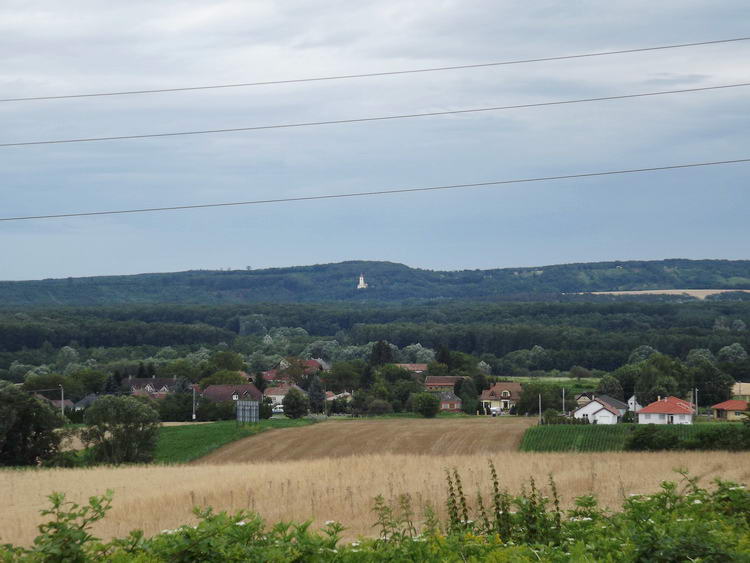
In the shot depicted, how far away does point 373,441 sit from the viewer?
178ft

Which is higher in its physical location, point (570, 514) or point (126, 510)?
point (570, 514)

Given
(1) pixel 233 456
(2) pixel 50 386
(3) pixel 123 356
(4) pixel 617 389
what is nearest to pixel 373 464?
(1) pixel 233 456

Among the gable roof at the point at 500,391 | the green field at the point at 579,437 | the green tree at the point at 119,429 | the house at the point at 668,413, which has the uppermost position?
the green tree at the point at 119,429

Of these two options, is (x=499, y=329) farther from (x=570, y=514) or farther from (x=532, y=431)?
(x=570, y=514)

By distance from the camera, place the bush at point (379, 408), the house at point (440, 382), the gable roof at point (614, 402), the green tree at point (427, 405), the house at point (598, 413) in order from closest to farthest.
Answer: the house at point (598, 413) < the green tree at point (427, 405) < the gable roof at point (614, 402) < the bush at point (379, 408) < the house at point (440, 382)

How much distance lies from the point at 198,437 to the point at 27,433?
13.3 m

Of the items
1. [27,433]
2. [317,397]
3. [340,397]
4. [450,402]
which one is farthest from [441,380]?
[27,433]

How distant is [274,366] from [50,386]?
4703cm

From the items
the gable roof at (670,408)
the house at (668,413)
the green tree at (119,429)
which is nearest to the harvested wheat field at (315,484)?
the green tree at (119,429)

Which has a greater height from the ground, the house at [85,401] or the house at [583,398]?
the house at [583,398]

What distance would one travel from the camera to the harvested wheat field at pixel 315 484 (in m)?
20.5

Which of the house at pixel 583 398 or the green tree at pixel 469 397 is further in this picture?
Answer: the green tree at pixel 469 397

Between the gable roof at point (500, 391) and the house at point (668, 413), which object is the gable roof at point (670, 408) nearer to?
the house at point (668, 413)

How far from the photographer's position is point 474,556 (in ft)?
28.5
